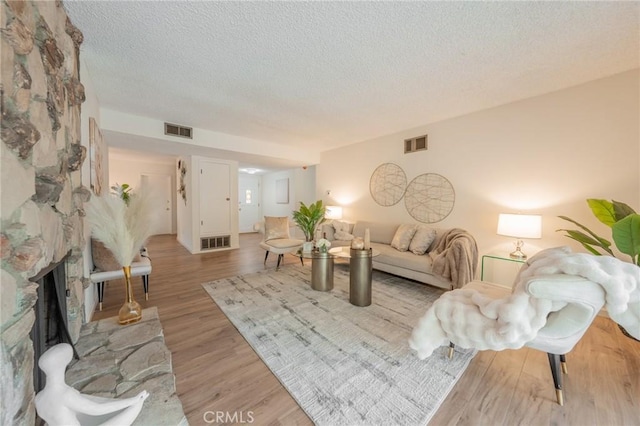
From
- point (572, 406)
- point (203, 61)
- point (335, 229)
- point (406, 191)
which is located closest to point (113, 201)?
point (203, 61)

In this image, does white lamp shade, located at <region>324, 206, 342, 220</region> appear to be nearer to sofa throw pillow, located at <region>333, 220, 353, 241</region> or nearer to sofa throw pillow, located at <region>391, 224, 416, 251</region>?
sofa throw pillow, located at <region>333, 220, 353, 241</region>

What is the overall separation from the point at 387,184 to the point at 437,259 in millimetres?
1882

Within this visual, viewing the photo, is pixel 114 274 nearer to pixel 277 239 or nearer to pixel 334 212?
pixel 277 239

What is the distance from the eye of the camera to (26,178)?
87cm

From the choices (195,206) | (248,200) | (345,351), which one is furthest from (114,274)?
(248,200)

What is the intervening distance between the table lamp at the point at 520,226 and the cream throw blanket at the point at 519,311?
3.87 feet

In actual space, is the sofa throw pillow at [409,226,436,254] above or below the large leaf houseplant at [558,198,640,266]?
below

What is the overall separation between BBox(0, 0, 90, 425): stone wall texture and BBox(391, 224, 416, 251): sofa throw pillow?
3.50m

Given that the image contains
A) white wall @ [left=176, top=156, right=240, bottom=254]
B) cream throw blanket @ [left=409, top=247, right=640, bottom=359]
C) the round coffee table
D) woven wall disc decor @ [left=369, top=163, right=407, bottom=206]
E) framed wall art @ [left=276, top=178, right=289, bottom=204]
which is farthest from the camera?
framed wall art @ [left=276, top=178, right=289, bottom=204]

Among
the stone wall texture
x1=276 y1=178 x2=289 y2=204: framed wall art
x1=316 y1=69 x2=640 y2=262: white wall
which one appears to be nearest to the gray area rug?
the stone wall texture

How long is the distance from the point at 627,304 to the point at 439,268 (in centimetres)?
170

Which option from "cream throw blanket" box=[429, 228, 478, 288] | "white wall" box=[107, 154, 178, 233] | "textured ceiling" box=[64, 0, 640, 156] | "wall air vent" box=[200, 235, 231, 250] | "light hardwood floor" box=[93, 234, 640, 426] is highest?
"textured ceiling" box=[64, 0, 640, 156]

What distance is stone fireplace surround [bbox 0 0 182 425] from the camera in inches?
29.5

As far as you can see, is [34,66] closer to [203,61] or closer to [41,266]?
[41,266]
